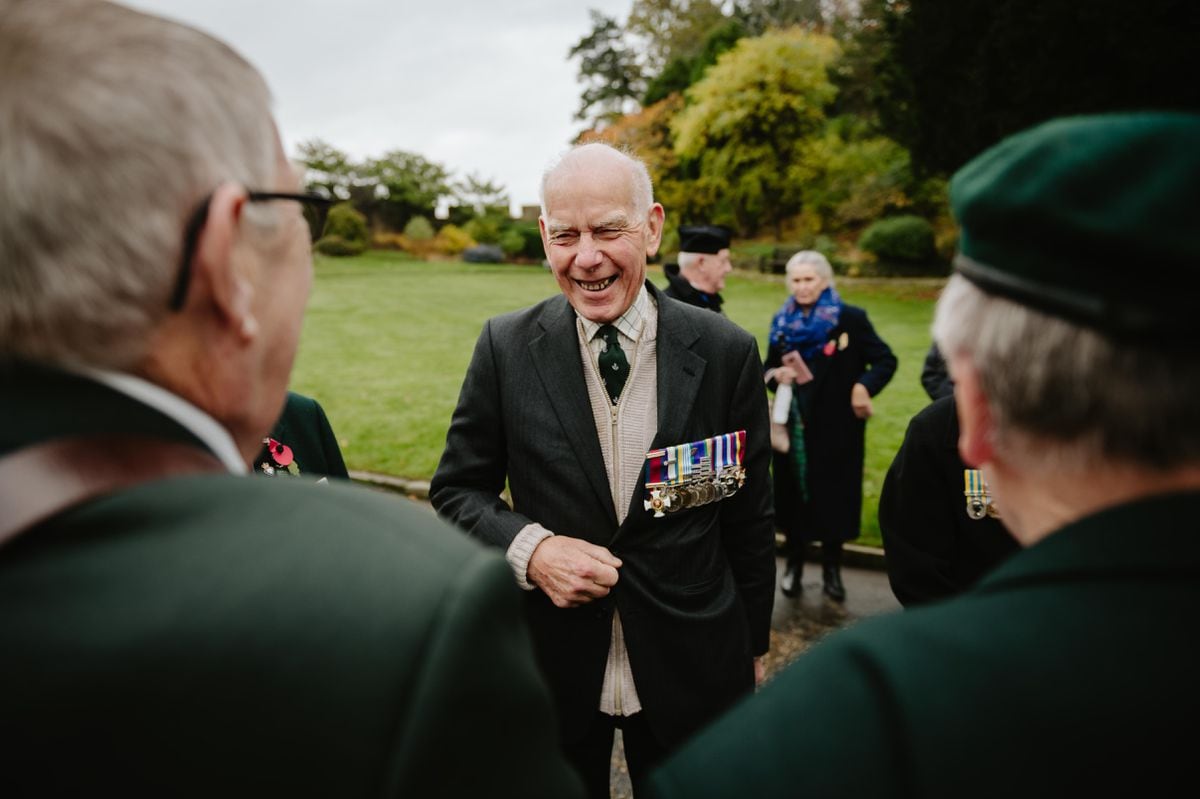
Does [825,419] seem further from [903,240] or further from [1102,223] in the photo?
[903,240]

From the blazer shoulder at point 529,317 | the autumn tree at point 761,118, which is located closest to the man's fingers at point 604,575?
the blazer shoulder at point 529,317

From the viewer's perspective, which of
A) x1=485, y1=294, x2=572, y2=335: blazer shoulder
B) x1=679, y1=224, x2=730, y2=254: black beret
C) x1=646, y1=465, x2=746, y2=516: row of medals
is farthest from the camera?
x1=679, y1=224, x2=730, y2=254: black beret

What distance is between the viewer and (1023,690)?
2.34ft

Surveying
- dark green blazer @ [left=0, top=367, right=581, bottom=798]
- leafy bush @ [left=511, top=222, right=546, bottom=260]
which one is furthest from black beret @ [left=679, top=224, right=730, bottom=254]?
leafy bush @ [left=511, top=222, right=546, bottom=260]

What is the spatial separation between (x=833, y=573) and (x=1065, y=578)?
4.70m

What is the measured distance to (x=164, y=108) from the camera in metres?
0.74

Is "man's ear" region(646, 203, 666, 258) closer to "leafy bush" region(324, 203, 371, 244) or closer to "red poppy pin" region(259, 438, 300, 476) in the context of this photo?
"red poppy pin" region(259, 438, 300, 476)

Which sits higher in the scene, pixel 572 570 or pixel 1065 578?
pixel 1065 578

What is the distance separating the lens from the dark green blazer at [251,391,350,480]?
221 centimetres

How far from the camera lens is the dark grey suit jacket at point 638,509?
2070 mm

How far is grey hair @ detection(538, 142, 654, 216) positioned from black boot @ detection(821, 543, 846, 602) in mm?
3698

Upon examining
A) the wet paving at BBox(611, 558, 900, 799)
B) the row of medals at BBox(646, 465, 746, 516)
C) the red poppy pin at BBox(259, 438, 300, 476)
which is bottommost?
the wet paving at BBox(611, 558, 900, 799)

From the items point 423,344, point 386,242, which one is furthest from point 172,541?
point 386,242

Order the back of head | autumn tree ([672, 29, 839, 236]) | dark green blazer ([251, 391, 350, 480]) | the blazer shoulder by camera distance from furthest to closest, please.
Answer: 1. autumn tree ([672, 29, 839, 236])
2. the blazer shoulder
3. dark green blazer ([251, 391, 350, 480])
4. the back of head
